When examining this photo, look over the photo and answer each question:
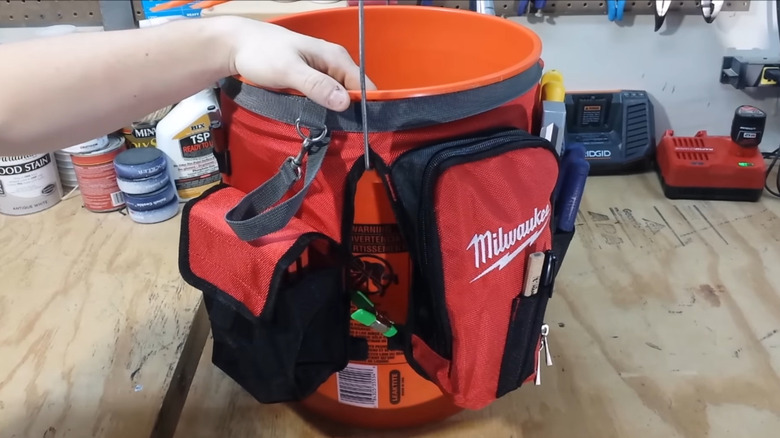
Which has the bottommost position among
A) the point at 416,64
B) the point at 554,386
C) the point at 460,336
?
the point at 554,386

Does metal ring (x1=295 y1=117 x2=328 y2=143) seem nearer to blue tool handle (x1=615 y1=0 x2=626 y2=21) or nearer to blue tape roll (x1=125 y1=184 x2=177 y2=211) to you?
blue tape roll (x1=125 y1=184 x2=177 y2=211)

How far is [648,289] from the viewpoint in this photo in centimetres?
79

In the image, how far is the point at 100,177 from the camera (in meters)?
0.93

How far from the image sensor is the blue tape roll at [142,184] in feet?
2.92

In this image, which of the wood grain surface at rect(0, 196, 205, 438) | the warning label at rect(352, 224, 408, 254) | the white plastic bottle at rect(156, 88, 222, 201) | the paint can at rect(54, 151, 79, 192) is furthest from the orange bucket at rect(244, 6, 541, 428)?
the paint can at rect(54, 151, 79, 192)

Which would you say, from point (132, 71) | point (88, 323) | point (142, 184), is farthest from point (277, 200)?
point (142, 184)

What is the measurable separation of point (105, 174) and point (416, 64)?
51cm

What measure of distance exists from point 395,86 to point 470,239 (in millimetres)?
309

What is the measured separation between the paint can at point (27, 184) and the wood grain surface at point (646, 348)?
0.41m

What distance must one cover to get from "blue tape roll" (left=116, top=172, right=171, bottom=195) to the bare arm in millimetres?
436

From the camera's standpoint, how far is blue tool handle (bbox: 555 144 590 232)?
0.56 meters

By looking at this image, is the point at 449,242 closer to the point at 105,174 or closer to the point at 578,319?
the point at 578,319

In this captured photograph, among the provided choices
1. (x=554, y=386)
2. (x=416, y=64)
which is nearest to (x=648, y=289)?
(x=554, y=386)

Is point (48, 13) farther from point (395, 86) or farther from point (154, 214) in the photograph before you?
point (395, 86)
